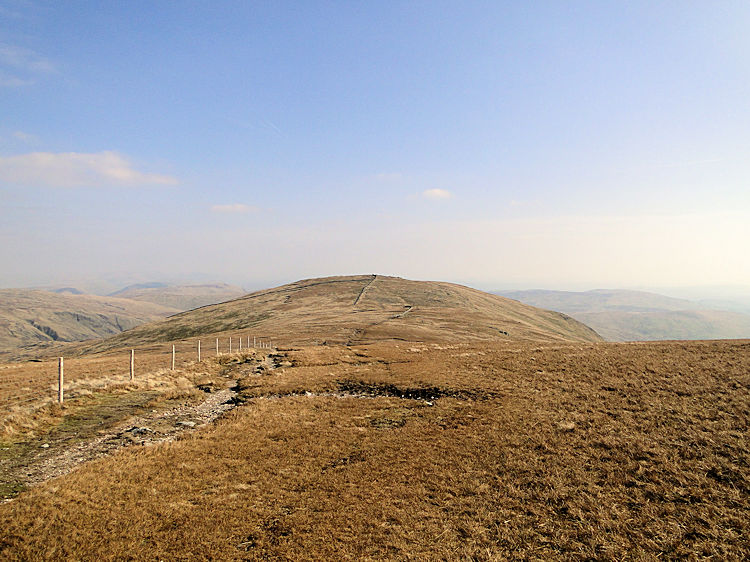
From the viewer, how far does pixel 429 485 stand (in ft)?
42.4

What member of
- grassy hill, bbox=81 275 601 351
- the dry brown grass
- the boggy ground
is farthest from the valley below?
grassy hill, bbox=81 275 601 351

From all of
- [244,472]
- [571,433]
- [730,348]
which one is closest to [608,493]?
[571,433]

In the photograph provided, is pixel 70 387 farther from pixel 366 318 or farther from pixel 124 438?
pixel 366 318

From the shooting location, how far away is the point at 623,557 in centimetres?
929

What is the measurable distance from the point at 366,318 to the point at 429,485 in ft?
261

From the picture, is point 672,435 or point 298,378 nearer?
point 672,435

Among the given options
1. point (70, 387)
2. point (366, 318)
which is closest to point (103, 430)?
point (70, 387)

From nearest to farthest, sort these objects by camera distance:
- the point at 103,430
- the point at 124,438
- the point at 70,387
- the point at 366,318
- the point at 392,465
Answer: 1. the point at 392,465
2. the point at 124,438
3. the point at 103,430
4. the point at 70,387
5. the point at 366,318

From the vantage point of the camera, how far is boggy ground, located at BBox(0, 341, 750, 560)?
31.3 feet

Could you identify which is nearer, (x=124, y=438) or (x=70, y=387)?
(x=124, y=438)

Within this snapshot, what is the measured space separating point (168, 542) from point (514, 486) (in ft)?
34.4

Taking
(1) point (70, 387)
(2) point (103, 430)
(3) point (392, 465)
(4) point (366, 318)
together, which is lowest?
(4) point (366, 318)

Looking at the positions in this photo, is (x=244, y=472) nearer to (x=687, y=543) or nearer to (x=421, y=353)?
(x=687, y=543)

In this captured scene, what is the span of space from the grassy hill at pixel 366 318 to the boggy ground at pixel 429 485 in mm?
41760
